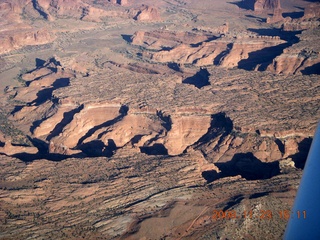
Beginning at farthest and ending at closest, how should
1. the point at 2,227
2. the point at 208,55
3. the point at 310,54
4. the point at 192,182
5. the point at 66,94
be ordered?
the point at 208,55 < the point at 310,54 < the point at 66,94 < the point at 192,182 < the point at 2,227

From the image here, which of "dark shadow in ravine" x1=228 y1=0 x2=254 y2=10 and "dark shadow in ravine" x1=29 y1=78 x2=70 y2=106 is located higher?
"dark shadow in ravine" x1=228 y1=0 x2=254 y2=10

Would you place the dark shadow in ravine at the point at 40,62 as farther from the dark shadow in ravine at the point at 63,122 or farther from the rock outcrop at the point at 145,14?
the rock outcrop at the point at 145,14

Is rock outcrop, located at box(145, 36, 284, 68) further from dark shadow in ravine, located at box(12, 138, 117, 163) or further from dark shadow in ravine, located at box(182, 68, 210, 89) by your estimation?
dark shadow in ravine, located at box(12, 138, 117, 163)

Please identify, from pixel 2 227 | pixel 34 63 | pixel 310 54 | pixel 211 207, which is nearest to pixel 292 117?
pixel 211 207

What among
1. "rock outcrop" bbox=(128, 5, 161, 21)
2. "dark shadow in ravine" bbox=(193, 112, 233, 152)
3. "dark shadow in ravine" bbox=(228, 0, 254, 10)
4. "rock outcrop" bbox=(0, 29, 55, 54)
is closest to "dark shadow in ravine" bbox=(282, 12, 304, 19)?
"dark shadow in ravine" bbox=(228, 0, 254, 10)

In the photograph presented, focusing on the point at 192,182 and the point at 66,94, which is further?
the point at 66,94

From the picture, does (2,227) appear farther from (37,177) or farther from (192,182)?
(192,182)

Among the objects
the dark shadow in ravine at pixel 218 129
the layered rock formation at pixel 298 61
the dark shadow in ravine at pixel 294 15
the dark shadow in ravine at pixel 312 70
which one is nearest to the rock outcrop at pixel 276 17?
the dark shadow in ravine at pixel 294 15
